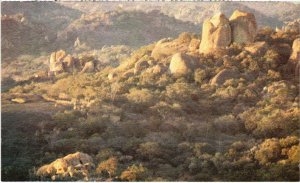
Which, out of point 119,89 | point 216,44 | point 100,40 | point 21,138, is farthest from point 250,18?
point 100,40

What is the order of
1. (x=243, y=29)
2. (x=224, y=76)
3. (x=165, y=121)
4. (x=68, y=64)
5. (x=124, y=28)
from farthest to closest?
(x=124, y=28)
(x=68, y=64)
(x=243, y=29)
(x=224, y=76)
(x=165, y=121)

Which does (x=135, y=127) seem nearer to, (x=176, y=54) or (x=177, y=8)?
(x=176, y=54)

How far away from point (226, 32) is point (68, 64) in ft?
36.2

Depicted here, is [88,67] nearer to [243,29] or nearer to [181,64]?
[181,64]

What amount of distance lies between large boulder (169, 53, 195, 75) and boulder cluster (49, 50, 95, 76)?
6799 millimetres

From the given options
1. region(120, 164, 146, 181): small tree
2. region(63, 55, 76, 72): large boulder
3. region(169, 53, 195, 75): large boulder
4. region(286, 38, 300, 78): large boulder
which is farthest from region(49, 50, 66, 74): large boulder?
region(286, 38, 300, 78): large boulder

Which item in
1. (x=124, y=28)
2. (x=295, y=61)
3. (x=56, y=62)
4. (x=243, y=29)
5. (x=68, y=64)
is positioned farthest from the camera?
(x=124, y=28)

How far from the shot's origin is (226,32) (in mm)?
36781

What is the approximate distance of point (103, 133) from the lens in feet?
94.3

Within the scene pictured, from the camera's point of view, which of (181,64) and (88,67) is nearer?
(181,64)

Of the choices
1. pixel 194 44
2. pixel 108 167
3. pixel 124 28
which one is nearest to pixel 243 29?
pixel 194 44

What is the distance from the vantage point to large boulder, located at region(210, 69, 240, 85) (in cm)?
3324

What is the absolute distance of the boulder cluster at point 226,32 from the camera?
36.7 metres

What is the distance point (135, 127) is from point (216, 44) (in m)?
10.1
